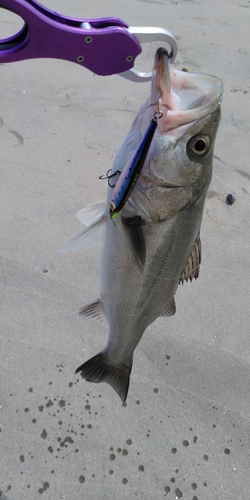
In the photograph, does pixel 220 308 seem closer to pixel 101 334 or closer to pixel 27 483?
pixel 101 334

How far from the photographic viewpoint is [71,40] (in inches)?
48.3

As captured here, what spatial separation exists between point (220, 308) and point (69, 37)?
1.90 metres

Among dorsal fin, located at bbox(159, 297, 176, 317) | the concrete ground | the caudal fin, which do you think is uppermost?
dorsal fin, located at bbox(159, 297, 176, 317)

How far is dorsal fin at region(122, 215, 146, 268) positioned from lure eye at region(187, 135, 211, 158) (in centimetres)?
28

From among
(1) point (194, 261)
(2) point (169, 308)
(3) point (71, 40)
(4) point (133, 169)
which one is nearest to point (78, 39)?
(3) point (71, 40)

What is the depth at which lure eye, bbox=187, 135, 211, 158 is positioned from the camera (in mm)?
1157

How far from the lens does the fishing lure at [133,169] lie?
1020mm

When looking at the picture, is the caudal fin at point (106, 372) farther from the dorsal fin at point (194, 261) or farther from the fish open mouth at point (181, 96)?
the fish open mouth at point (181, 96)

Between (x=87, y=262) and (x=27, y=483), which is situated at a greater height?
(x=87, y=262)

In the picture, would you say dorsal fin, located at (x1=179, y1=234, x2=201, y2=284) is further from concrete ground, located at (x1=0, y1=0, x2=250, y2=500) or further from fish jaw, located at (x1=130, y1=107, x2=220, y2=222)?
concrete ground, located at (x1=0, y1=0, x2=250, y2=500)

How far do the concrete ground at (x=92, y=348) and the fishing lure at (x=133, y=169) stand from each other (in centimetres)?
137

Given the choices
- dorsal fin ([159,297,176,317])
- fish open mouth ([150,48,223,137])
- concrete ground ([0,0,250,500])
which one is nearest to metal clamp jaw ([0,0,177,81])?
fish open mouth ([150,48,223,137])

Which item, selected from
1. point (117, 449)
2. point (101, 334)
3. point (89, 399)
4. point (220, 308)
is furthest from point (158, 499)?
point (220, 308)

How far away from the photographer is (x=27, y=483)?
1.78 meters
